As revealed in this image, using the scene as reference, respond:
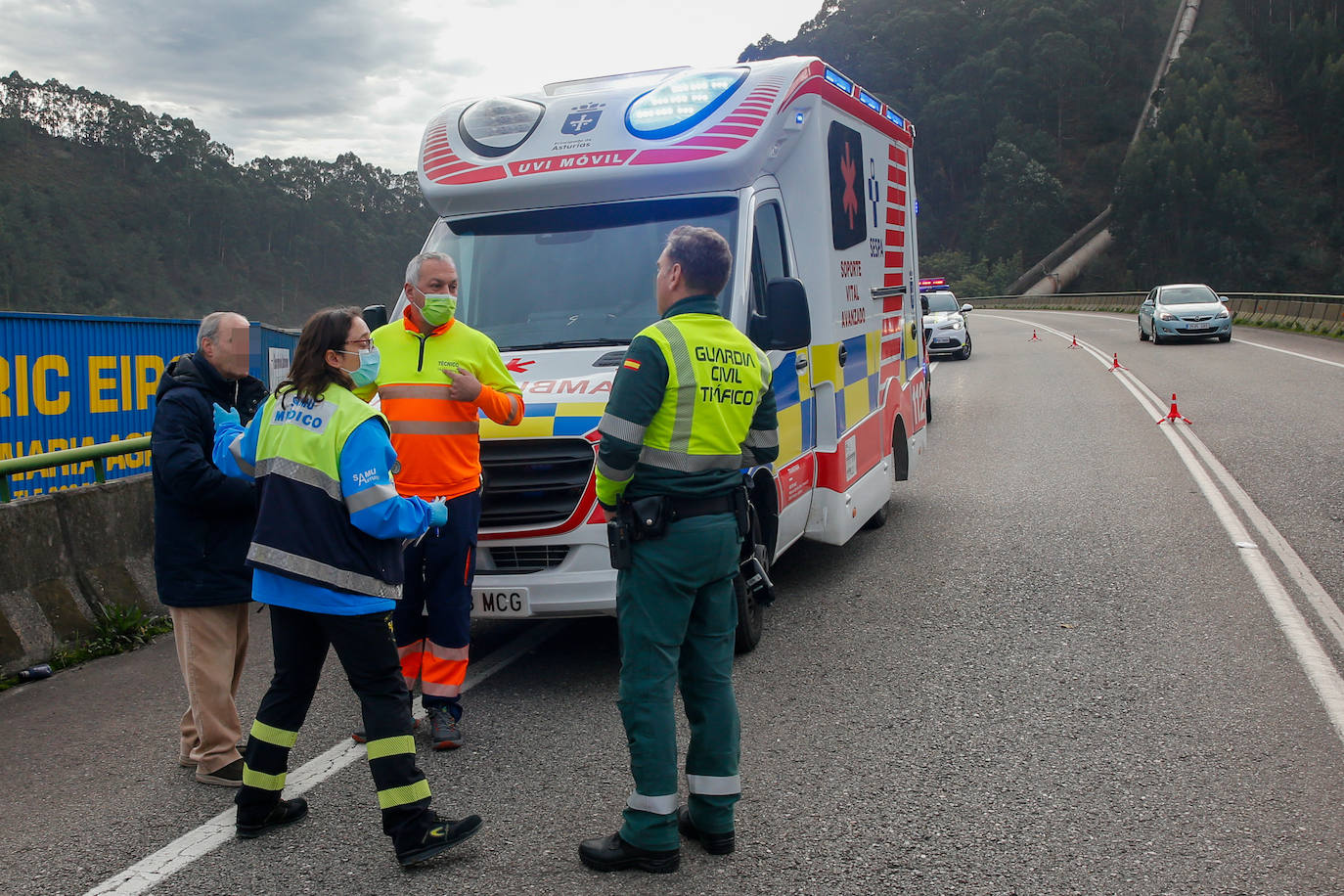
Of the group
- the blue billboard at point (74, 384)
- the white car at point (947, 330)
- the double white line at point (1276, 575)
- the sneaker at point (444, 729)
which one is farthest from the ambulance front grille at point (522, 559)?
the white car at point (947, 330)

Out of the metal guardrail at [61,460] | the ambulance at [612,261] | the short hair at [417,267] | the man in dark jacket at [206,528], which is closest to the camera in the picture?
the man in dark jacket at [206,528]

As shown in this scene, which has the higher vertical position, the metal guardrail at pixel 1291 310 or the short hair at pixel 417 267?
the metal guardrail at pixel 1291 310

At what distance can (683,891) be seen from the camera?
11.8ft

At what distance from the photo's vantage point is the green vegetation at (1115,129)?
313 ft

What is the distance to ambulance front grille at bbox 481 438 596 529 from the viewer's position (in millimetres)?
5383

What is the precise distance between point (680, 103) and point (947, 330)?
22.0 m

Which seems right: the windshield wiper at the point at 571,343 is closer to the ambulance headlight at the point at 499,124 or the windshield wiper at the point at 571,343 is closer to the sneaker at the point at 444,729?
the ambulance headlight at the point at 499,124

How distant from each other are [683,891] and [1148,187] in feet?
342

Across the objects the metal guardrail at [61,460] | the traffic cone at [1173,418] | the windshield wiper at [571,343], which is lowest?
the traffic cone at [1173,418]

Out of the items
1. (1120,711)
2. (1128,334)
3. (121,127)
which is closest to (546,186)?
(1120,711)

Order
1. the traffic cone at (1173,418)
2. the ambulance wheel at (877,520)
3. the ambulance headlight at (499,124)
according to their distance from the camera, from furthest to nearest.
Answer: the traffic cone at (1173,418)
the ambulance wheel at (877,520)
the ambulance headlight at (499,124)

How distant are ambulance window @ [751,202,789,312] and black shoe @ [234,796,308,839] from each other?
3.25m

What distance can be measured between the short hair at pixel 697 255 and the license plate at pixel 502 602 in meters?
2.10

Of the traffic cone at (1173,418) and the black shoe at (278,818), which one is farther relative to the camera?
the traffic cone at (1173,418)
